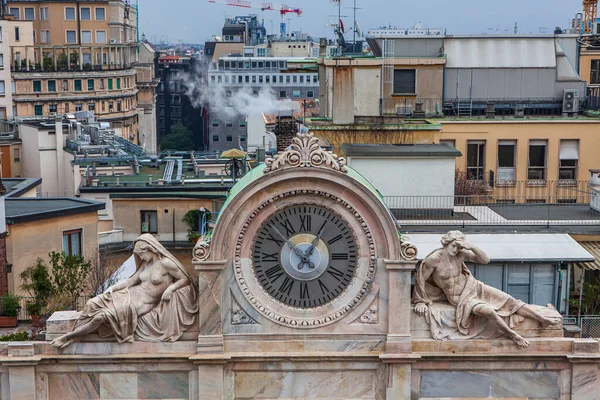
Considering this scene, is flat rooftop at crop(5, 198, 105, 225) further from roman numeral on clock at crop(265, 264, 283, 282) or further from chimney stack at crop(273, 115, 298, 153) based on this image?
roman numeral on clock at crop(265, 264, 283, 282)

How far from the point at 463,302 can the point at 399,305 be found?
1.54 m

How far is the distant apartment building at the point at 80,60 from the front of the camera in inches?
6599

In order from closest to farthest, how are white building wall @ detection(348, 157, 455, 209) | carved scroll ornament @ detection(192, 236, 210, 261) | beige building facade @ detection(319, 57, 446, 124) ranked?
carved scroll ornament @ detection(192, 236, 210, 261) → white building wall @ detection(348, 157, 455, 209) → beige building facade @ detection(319, 57, 446, 124)

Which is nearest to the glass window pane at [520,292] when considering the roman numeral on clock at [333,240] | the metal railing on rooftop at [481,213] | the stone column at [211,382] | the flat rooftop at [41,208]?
the metal railing on rooftop at [481,213]

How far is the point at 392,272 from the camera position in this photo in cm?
3206

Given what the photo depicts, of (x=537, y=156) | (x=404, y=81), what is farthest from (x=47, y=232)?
(x=404, y=81)

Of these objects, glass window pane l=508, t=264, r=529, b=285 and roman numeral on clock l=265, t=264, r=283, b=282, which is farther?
glass window pane l=508, t=264, r=529, b=285

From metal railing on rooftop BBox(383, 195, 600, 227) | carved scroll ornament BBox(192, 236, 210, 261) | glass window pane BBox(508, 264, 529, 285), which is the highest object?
carved scroll ornament BBox(192, 236, 210, 261)

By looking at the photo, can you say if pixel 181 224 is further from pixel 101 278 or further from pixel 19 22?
pixel 19 22

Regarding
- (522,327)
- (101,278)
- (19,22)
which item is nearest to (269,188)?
(522,327)

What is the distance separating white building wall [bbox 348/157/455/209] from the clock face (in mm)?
16191

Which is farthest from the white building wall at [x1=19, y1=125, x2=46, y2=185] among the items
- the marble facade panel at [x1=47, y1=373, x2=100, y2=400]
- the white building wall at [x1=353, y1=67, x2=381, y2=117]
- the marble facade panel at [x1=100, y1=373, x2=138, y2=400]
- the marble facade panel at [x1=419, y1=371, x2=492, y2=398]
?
the marble facade panel at [x1=419, y1=371, x2=492, y2=398]

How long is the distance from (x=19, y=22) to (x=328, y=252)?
135964 millimetres

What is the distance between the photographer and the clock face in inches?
1264
